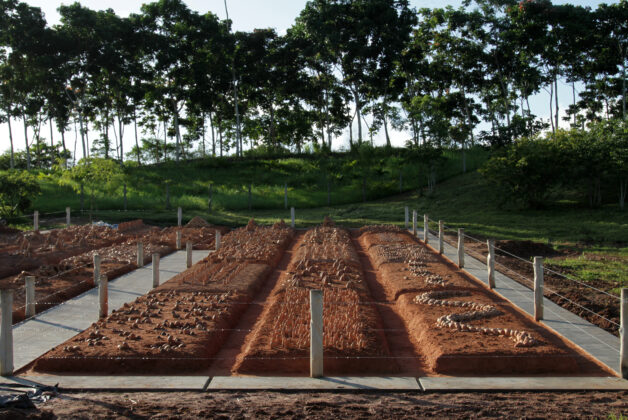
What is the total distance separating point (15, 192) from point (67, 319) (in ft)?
67.9

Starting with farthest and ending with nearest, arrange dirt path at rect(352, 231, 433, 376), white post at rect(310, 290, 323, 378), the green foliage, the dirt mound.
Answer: the green foliage, the dirt mound, dirt path at rect(352, 231, 433, 376), white post at rect(310, 290, 323, 378)

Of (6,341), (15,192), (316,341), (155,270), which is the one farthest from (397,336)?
(15,192)

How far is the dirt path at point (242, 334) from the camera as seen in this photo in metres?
7.29

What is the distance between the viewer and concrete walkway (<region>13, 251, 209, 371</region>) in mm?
7906

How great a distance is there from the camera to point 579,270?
46.2 ft

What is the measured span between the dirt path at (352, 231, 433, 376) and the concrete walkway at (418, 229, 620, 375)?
2.30 meters

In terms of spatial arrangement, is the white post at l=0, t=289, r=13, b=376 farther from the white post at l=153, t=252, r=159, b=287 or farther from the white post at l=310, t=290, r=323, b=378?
the white post at l=153, t=252, r=159, b=287

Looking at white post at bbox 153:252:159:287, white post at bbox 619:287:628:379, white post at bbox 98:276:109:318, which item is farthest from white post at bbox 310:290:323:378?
white post at bbox 153:252:159:287

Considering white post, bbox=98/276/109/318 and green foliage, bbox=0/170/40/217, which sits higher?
green foliage, bbox=0/170/40/217

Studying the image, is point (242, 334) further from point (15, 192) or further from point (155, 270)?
point (15, 192)

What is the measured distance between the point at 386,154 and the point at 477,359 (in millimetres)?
39266

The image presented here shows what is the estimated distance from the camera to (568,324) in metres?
9.09

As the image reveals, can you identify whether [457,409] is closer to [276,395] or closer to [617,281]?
[276,395]

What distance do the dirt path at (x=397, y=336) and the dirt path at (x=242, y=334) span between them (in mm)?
2165
